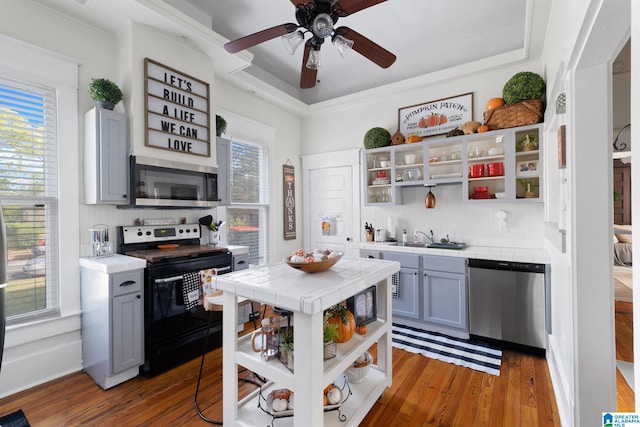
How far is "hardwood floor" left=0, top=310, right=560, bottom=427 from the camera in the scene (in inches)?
74.2

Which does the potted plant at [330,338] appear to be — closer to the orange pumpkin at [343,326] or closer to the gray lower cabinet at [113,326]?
the orange pumpkin at [343,326]

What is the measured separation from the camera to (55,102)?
2.42 metres

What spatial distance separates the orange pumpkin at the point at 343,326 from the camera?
1720 millimetres

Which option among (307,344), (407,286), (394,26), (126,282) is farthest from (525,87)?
(126,282)

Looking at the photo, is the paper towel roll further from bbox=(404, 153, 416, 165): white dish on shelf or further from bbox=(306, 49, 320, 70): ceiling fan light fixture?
bbox=(306, 49, 320, 70): ceiling fan light fixture

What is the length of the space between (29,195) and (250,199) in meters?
2.22

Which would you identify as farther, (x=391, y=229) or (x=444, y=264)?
(x=391, y=229)

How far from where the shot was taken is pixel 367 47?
2.09 metres

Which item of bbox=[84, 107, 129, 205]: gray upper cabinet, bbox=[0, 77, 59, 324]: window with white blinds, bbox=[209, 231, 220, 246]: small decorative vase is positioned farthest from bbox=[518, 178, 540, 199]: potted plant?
bbox=[0, 77, 59, 324]: window with white blinds

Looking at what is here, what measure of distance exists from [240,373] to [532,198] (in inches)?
128

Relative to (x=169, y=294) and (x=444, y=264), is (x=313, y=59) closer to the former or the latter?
(x=169, y=294)

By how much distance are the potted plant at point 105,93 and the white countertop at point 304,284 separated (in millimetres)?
1953

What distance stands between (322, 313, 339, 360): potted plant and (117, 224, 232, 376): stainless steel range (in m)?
1.54

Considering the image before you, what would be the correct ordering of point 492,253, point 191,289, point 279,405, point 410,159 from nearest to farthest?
point 279,405
point 191,289
point 492,253
point 410,159
